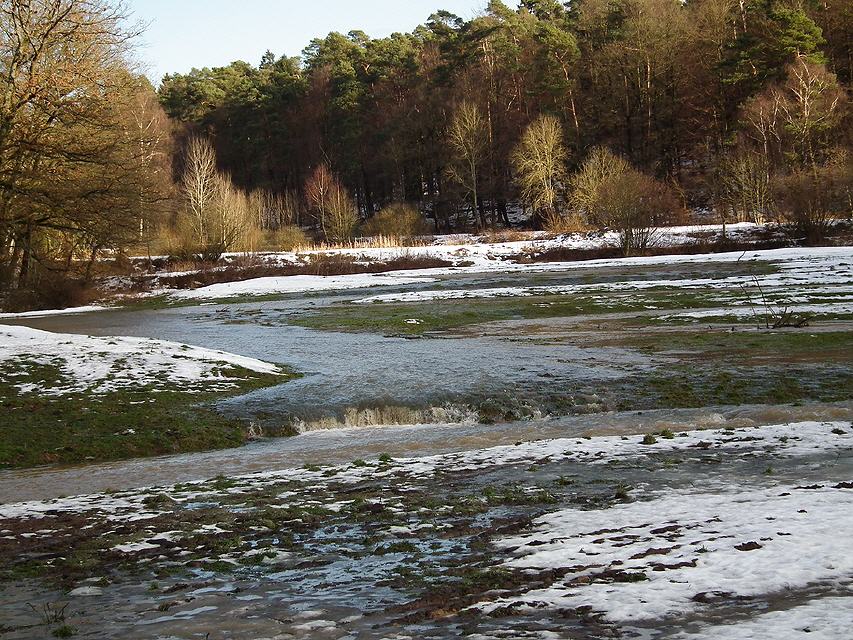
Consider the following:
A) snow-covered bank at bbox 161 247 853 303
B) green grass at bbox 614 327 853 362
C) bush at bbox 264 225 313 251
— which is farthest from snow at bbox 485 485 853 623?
bush at bbox 264 225 313 251

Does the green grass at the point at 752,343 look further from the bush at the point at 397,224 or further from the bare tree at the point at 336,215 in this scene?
the bare tree at the point at 336,215

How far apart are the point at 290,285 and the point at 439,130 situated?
148 ft

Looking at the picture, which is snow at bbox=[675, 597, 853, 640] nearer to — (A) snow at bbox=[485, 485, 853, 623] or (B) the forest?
(A) snow at bbox=[485, 485, 853, 623]

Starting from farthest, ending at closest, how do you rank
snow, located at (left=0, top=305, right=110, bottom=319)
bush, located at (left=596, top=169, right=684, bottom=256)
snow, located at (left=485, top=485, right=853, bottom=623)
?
bush, located at (left=596, top=169, right=684, bottom=256)
snow, located at (left=0, top=305, right=110, bottom=319)
snow, located at (left=485, top=485, right=853, bottom=623)

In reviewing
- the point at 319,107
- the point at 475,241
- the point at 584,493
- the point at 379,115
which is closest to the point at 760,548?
the point at 584,493

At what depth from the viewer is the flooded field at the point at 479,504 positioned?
14.8 ft

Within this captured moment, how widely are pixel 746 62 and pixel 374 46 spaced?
48.2 metres

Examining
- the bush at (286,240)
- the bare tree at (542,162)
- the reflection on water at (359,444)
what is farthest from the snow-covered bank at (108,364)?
the bare tree at (542,162)

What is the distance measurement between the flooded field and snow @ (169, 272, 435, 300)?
870 inches

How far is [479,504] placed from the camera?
6848 mm

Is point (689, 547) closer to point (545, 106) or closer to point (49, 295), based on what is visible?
point (49, 295)

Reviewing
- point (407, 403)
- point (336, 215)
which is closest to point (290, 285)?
point (336, 215)

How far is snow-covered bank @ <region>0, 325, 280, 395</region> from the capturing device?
537 inches

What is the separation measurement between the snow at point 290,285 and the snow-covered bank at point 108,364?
73.3 feet
